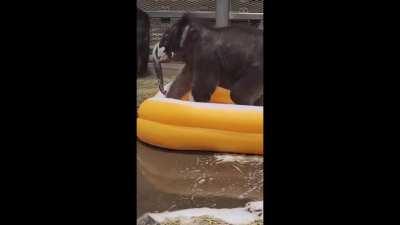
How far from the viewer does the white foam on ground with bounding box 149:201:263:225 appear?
157cm

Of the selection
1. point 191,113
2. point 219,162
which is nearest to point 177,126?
point 191,113

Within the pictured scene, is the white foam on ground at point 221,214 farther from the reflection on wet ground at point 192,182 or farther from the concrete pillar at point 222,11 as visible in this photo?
the concrete pillar at point 222,11

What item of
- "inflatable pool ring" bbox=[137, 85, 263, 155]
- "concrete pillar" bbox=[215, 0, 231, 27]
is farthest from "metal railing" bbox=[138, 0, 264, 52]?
"inflatable pool ring" bbox=[137, 85, 263, 155]

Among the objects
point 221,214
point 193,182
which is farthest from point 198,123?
point 221,214

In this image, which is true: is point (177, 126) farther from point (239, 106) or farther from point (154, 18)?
point (154, 18)

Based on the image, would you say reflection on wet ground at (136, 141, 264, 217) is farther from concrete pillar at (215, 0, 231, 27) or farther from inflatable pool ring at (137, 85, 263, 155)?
concrete pillar at (215, 0, 231, 27)

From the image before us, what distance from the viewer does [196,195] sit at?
1.59 metres

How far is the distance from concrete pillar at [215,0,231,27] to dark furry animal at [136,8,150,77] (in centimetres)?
23

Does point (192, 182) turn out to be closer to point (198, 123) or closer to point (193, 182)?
point (193, 182)


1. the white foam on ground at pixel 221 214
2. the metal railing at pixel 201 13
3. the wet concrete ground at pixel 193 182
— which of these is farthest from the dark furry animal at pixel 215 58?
the white foam on ground at pixel 221 214

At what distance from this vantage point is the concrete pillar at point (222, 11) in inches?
64.1

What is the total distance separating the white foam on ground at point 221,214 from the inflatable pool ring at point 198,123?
201 millimetres

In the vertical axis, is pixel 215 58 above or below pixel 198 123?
above

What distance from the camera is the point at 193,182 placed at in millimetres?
1605
